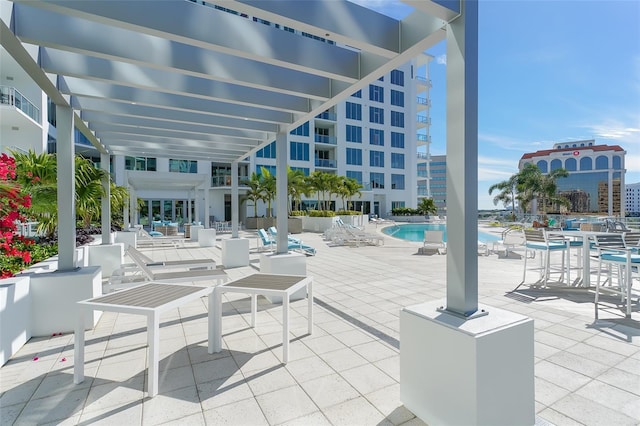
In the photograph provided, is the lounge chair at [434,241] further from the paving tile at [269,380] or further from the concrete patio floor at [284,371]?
the paving tile at [269,380]

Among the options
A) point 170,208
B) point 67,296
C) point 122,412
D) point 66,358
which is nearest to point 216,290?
point 122,412

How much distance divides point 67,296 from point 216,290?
2.10m

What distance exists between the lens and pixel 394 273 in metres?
7.66

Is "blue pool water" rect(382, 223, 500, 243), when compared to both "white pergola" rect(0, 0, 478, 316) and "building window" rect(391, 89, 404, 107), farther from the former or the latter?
"building window" rect(391, 89, 404, 107)

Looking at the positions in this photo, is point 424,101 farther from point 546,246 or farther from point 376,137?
point 546,246

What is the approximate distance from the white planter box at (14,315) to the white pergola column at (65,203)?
0.59m

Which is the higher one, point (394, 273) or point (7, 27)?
point (7, 27)

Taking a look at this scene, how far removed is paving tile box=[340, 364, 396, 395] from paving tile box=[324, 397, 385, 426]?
0.57 ft

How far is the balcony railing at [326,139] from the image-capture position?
35.8 meters

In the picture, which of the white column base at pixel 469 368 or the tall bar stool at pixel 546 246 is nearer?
the white column base at pixel 469 368

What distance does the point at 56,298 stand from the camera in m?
3.93

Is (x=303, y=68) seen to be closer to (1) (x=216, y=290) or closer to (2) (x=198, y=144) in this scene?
(1) (x=216, y=290)

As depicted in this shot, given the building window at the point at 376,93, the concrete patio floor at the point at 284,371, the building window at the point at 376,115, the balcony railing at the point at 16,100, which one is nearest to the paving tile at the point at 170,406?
the concrete patio floor at the point at 284,371

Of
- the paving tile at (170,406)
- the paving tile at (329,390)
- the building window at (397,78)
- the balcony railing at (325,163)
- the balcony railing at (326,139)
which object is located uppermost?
the building window at (397,78)
